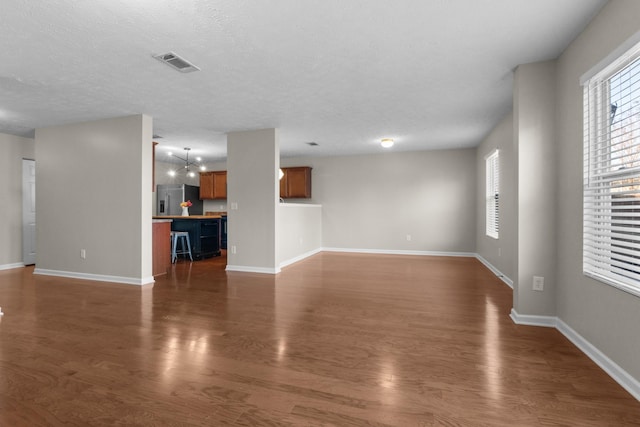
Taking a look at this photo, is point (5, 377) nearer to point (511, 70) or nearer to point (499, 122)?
point (511, 70)

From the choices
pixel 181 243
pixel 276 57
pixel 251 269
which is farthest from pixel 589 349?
pixel 181 243

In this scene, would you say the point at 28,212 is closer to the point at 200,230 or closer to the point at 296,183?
the point at 200,230

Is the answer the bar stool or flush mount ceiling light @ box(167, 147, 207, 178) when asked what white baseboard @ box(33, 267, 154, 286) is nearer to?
the bar stool

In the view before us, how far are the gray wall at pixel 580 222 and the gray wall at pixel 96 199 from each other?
480 cm

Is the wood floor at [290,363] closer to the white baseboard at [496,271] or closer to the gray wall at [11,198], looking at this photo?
the white baseboard at [496,271]

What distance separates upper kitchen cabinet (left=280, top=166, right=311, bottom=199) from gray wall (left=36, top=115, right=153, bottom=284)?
3.58 metres

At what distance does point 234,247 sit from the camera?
527cm

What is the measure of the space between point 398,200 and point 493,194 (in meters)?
2.17

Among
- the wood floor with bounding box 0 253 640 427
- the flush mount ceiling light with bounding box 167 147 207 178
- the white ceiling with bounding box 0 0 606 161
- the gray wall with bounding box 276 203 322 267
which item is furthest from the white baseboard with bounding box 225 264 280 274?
the flush mount ceiling light with bounding box 167 147 207 178

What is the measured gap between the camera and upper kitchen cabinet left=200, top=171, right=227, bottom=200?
820cm

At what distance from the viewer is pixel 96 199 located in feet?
14.9

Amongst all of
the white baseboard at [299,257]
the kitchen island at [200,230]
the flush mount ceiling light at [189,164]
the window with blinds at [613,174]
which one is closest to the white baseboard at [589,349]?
the window with blinds at [613,174]

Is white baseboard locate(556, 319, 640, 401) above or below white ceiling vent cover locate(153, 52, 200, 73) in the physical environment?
below

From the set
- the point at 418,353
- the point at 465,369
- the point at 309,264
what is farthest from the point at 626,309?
the point at 309,264
